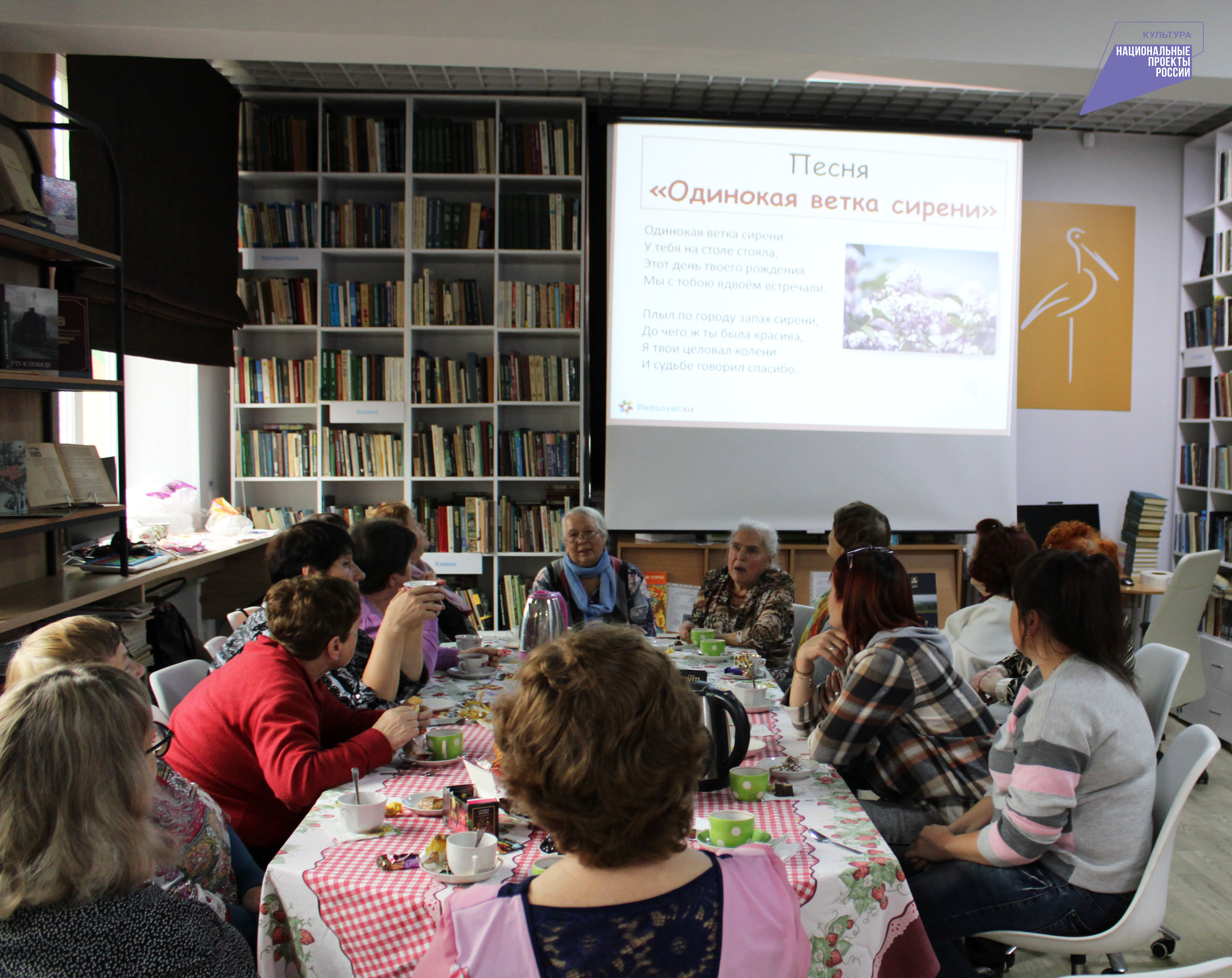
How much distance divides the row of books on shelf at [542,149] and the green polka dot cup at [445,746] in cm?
375

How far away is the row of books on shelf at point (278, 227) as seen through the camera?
489 centimetres

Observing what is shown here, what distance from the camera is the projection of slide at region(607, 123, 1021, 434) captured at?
4.79 meters

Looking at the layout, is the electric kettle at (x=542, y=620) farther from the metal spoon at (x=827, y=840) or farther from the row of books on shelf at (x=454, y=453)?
the row of books on shelf at (x=454, y=453)

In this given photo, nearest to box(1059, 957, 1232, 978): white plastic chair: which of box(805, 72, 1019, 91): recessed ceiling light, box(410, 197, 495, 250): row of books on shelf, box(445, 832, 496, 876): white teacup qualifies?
box(445, 832, 496, 876): white teacup

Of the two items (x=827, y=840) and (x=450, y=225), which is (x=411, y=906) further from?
(x=450, y=225)

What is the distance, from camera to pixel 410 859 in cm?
139

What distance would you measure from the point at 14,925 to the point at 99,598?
91.3 inches

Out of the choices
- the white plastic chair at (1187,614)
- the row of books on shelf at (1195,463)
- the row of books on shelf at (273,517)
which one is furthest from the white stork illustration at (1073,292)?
the row of books on shelf at (273,517)

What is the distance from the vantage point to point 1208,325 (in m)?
5.20

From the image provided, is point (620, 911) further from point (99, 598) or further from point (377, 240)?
point (377, 240)

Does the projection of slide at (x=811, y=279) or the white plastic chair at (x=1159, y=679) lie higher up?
the projection of slide at (x=811, y=279)

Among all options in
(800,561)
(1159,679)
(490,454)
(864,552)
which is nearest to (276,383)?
(490,454)

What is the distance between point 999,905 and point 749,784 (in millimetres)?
577

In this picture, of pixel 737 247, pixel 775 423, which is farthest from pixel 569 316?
pixel 775 423
